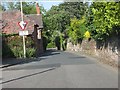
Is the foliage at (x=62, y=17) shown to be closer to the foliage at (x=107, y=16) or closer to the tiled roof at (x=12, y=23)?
the tiled roof at (x=12, y=23)

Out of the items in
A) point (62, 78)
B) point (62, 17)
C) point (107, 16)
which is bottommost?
point (62, 78)

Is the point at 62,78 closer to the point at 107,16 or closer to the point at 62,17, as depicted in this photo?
the point at 107,16

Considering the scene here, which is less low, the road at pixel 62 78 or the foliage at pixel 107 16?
the foliage at pixel 107 16

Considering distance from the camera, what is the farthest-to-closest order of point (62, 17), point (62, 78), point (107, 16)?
1. point (62, 17)
2. point (107, 16)
3. point (62, 78)

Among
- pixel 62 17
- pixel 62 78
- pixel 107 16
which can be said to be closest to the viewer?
pixel 62 78

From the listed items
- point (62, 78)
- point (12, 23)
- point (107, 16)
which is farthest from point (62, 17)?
point (62, 78)

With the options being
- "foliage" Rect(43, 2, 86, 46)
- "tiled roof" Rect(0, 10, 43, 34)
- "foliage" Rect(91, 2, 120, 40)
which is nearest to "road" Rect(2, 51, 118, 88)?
"foliage" Rect(91, 2, 120, 40)

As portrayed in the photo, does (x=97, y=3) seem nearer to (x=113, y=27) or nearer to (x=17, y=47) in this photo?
(x=113, y=27)

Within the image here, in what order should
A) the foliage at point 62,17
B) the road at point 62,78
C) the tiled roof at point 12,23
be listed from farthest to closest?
the foliage at point 62,17 < the tiled roof at point 12,23 < the road at point 62,78

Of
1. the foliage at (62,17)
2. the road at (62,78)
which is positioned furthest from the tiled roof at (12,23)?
the road at (62,78)

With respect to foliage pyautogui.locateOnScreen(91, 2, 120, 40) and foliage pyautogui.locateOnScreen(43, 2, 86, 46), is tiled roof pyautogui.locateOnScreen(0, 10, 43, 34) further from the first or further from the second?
foliage pyautogui.locateOnScreen(43, 2, 86, 46)

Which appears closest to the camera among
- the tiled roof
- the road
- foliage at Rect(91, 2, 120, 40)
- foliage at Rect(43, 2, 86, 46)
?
the road

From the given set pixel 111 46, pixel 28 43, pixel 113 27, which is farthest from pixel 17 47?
pixel 113 27

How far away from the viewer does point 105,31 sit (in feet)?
87.5
